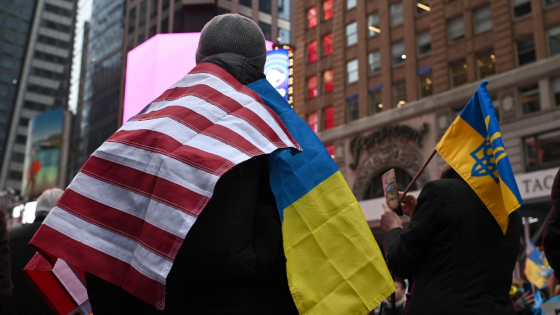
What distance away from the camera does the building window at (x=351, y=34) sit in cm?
3706

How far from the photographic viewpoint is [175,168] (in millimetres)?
1906

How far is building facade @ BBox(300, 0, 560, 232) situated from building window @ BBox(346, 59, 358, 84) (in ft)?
0.20

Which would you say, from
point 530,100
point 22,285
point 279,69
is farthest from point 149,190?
point 530,100

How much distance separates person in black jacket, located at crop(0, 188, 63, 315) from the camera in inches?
183

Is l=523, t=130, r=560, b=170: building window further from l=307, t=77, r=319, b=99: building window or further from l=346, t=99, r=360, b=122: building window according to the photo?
l=307, t=77, r=319, b=99: building window

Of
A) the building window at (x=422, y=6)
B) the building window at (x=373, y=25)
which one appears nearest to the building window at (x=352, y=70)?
the building window at (x=373, y=25)

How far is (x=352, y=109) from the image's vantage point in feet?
121

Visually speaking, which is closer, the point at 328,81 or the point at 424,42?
the point at 424,42

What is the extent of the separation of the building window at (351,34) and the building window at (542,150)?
532 inches

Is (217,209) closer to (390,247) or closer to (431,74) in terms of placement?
(390,247)

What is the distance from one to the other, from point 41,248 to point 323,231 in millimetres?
942

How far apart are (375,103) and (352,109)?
1.83 metres

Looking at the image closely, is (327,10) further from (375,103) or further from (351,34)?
(375,103)

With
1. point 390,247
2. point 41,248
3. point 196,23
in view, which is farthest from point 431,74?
point 41,248
